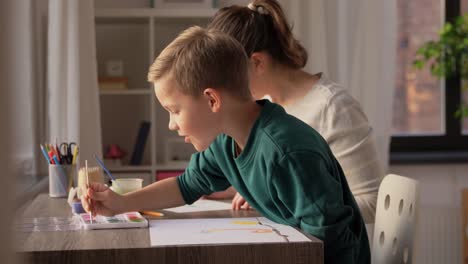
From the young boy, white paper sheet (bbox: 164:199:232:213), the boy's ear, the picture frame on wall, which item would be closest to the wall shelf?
the picture frame on wall

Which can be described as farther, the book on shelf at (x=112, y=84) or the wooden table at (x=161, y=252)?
the book on shelf at (x=112, y=84)

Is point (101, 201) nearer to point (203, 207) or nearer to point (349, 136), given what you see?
point (203, 207)

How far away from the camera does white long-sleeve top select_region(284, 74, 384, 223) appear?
5.85 ft

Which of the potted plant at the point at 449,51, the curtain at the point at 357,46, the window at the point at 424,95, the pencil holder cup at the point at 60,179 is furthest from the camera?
the window at the point at 424,95

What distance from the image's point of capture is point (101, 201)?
1.38 m

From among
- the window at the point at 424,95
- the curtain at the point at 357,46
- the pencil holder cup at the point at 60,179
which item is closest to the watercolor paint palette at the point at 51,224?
the pencil holder cup at the point at 60,179

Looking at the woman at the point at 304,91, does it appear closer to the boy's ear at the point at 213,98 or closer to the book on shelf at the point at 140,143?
the boy's ear at the point at 213,98

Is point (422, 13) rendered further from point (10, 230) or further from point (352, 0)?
point (10, 230)

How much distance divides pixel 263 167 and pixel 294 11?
93.3 inches

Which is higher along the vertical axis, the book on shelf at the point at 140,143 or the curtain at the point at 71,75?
the curtain at the point at 71,75

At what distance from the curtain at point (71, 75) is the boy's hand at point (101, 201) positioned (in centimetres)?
153

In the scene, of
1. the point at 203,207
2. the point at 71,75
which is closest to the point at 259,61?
the point at 203,207

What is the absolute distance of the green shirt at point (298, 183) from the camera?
1.18m

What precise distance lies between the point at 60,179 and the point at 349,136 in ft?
2.51
